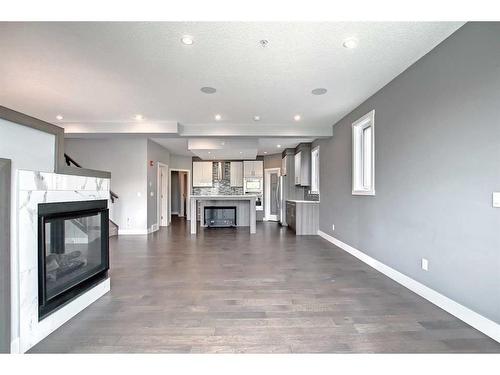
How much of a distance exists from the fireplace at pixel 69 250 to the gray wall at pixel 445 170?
11.4 feet

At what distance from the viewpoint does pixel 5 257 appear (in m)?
1.65

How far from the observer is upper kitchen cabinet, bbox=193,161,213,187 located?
32.6ft

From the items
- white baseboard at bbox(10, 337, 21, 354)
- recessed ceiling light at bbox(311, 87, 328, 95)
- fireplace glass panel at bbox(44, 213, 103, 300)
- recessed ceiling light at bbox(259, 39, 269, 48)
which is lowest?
white baseboard at bbox(10, 337, 21, 354)

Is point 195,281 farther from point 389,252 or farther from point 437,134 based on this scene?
point 437,134

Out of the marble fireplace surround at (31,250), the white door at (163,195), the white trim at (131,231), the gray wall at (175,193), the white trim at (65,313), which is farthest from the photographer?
the gray wall at (175,193)

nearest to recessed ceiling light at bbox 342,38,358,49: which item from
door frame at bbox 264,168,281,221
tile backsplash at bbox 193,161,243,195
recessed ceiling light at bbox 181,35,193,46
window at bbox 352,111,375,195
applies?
recessed ceiling light at bbox 181,35,193,46

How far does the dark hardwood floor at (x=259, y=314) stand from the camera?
6.17ft

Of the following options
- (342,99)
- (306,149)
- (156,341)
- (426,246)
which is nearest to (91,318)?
(156,341)

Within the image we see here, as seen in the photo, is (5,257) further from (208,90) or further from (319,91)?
(319,91)

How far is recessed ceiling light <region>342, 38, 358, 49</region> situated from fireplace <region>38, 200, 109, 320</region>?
9.80 feet

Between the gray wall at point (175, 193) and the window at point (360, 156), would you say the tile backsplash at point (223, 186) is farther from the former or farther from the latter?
the window at point (360, 156)

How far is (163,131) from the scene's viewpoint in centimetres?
545

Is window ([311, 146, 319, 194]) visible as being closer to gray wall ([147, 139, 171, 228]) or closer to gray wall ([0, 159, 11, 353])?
gray wall ([147, 139, 171, 228])

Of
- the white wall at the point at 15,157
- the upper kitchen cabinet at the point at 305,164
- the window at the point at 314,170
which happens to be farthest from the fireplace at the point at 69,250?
the upper kitchen cabinet at the point at 305,164
